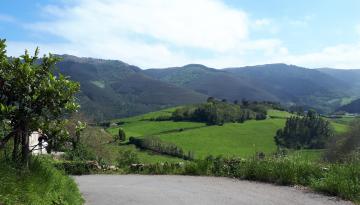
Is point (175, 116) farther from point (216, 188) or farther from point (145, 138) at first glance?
point (216, 188)

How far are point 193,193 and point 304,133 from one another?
119m

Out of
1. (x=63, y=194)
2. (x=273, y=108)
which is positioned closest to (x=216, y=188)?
(x=63, y=194)

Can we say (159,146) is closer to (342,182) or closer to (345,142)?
(345,142)

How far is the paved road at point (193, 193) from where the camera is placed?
39.9 ft

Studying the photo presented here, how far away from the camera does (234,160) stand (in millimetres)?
17766

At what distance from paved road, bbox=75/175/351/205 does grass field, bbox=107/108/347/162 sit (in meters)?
80.5

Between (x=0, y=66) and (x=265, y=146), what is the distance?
111 metres

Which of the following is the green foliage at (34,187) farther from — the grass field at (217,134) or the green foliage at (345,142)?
the grass field at (217,134)

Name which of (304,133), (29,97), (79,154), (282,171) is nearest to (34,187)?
(29,97)

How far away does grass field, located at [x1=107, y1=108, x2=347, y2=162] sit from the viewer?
111188 millimetres

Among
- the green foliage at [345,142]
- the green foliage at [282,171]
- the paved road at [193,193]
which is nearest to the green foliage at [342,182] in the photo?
the green foliage at [282,171]

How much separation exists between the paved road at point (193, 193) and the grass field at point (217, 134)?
8047 centimetres

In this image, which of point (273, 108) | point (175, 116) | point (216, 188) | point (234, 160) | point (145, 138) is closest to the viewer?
point (216, 188)

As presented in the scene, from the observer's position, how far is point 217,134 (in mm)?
125625
